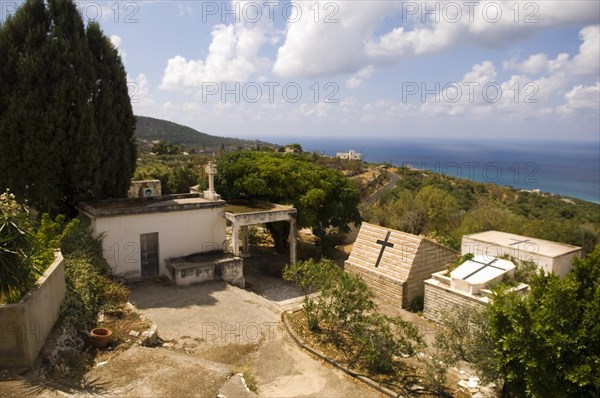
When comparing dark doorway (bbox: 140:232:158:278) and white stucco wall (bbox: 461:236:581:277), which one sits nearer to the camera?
white stucco wall (bbox: 461:236:581:277)

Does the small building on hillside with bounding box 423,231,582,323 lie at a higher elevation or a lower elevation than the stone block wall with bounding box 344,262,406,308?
higher

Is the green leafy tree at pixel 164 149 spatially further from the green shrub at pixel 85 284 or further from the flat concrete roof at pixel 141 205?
the green shrub at pixel 85 284

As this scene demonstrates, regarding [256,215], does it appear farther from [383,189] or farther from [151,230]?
[383,189]

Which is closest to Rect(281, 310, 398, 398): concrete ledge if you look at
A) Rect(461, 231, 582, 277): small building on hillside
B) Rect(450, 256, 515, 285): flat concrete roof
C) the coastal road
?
Rect(450, 256, 515, 285): flat concrete roof

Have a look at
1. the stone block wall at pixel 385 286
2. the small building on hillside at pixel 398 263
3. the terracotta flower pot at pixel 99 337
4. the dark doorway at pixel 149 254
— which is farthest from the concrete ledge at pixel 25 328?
the small building on hillside at pixel 398 263

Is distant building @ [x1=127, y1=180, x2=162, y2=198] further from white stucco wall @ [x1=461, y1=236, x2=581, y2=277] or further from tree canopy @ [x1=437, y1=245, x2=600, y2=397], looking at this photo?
tree canopy @ [x1=437, y1=245, x2=600, y2=397]

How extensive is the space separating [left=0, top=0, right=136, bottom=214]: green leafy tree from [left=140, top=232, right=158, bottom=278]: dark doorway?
3.17 meters

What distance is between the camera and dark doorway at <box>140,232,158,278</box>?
15445 millimetres

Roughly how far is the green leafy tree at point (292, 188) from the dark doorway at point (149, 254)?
5.57 meters

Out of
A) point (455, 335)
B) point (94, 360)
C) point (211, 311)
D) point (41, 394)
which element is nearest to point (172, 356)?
point (94, 360)

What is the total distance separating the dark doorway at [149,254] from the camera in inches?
608

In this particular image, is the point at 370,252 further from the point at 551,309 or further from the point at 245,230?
the point at 551,309

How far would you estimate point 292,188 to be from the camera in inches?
785

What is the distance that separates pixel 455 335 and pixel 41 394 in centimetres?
838
